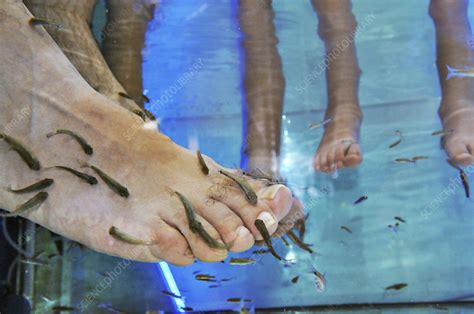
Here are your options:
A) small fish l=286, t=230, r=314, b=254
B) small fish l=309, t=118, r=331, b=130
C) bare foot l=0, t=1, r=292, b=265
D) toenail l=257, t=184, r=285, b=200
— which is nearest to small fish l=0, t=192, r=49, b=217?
bare foot l=0, t=1, r=292, b=265

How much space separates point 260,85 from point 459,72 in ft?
3.27

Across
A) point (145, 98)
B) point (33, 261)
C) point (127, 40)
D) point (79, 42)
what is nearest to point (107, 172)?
point (79, 42)

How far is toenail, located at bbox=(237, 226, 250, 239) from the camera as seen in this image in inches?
53.2

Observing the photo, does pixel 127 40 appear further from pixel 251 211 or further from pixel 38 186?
pixel 251 211

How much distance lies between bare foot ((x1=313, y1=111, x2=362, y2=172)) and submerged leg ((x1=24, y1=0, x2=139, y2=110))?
101 centimetres

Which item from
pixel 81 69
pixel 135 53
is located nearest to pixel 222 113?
pixel 135 53

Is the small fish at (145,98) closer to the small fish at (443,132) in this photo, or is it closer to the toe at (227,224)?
the toe at (227,224)

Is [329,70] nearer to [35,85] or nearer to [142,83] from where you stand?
[142,83]

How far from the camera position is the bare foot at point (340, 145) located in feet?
7.97

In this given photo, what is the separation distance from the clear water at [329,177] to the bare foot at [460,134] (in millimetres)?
291

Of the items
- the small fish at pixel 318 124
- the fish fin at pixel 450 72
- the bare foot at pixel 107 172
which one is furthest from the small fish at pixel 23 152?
the fish fin at pixel 450 72

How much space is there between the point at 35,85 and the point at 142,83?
40.6 inches

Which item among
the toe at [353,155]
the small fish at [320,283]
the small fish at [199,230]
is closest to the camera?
the small fish at [199,230]

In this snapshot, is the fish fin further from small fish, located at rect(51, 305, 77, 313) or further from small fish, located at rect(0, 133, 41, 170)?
small fish, located at rect(51, 305, 77, 313)
